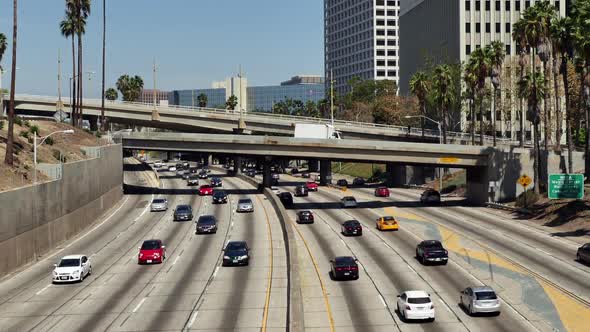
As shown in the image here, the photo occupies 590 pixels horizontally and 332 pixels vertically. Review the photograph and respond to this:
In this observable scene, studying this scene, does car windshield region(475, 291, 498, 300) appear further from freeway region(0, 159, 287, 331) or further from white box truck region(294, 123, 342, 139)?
white box truck region(294, 123, 342, 139)

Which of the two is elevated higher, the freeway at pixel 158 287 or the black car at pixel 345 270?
the black car at pixel 345 270

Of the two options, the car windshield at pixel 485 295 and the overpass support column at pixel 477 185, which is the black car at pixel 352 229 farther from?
the car windshield at pixel 485 295

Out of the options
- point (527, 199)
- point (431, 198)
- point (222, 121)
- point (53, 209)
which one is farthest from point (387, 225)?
point (222, 121)

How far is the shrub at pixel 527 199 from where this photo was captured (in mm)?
81625

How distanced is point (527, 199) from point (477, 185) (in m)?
9.70

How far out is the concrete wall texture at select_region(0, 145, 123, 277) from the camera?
164 feet

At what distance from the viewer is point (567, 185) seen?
2756 inches

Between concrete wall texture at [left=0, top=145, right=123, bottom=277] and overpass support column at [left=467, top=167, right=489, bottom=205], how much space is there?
44065 mm

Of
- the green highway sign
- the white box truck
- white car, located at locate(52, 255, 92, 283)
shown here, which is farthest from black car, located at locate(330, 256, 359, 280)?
the white box truck

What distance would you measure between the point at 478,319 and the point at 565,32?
51855mm

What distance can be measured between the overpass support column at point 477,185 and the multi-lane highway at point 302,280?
29.7ft

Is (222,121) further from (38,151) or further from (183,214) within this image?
(38,151)

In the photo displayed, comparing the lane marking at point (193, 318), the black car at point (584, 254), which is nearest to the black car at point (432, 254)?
the black car at point (584, 254)

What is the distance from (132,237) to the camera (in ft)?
224
